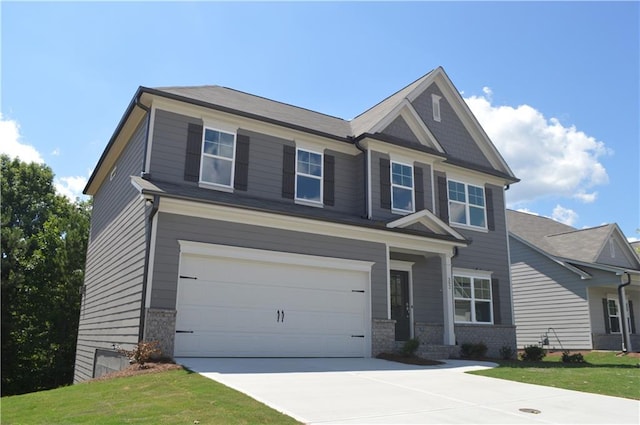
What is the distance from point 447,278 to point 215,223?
7.28m

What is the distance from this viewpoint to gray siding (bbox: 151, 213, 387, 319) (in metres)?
10.5

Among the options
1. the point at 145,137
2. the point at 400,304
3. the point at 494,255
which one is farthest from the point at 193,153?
the point at 494,255

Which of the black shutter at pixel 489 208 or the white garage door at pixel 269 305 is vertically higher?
the black shutter at pixel 489 208

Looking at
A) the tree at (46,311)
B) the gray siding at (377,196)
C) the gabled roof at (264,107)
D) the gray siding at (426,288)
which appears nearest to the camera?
the gabled roof at (264,107)

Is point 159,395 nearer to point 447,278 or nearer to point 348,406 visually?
point 348,406

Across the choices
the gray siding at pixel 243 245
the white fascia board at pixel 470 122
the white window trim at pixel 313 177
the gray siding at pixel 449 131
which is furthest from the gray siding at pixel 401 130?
the gray siding at pixel 243 245

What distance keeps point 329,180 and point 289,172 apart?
1.36 metres

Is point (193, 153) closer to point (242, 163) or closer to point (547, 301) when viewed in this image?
point (242, 163)

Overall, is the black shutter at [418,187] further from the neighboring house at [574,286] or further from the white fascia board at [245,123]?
the neighboring house at [574,286]

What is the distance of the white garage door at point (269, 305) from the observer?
1080cm

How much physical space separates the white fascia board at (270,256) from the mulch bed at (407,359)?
2193mm

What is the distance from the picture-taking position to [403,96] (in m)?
17.2

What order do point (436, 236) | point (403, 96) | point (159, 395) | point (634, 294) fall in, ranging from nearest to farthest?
point (159, 395) → point (436, 236) → point (403, 96) → point (634, 294)

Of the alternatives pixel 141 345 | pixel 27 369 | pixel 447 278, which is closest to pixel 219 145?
pixel 141 345
